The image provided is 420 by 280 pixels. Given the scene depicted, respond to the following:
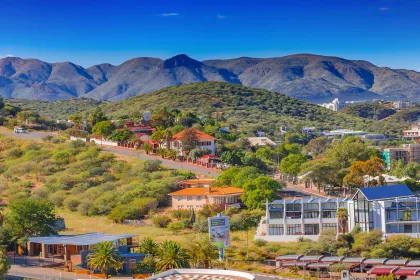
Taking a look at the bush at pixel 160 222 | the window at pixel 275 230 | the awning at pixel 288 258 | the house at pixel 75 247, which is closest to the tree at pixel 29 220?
the house at pixel 75 247

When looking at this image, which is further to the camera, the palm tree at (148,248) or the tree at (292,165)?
the tree at (292,165)

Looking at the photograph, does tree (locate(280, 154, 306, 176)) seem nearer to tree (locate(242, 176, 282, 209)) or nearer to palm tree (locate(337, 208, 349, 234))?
tree (locate(242, 176, 282, 209))

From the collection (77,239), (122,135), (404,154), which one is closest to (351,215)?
(77,239)

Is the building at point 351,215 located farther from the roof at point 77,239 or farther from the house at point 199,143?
the house at point 199,143

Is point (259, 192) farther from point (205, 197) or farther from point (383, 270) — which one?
point (383, 270)

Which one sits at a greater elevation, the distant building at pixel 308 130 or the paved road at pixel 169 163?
the distant building at pixel 308 130

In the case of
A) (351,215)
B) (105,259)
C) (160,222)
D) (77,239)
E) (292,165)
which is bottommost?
(105,259)

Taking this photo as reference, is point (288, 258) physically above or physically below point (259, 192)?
below
